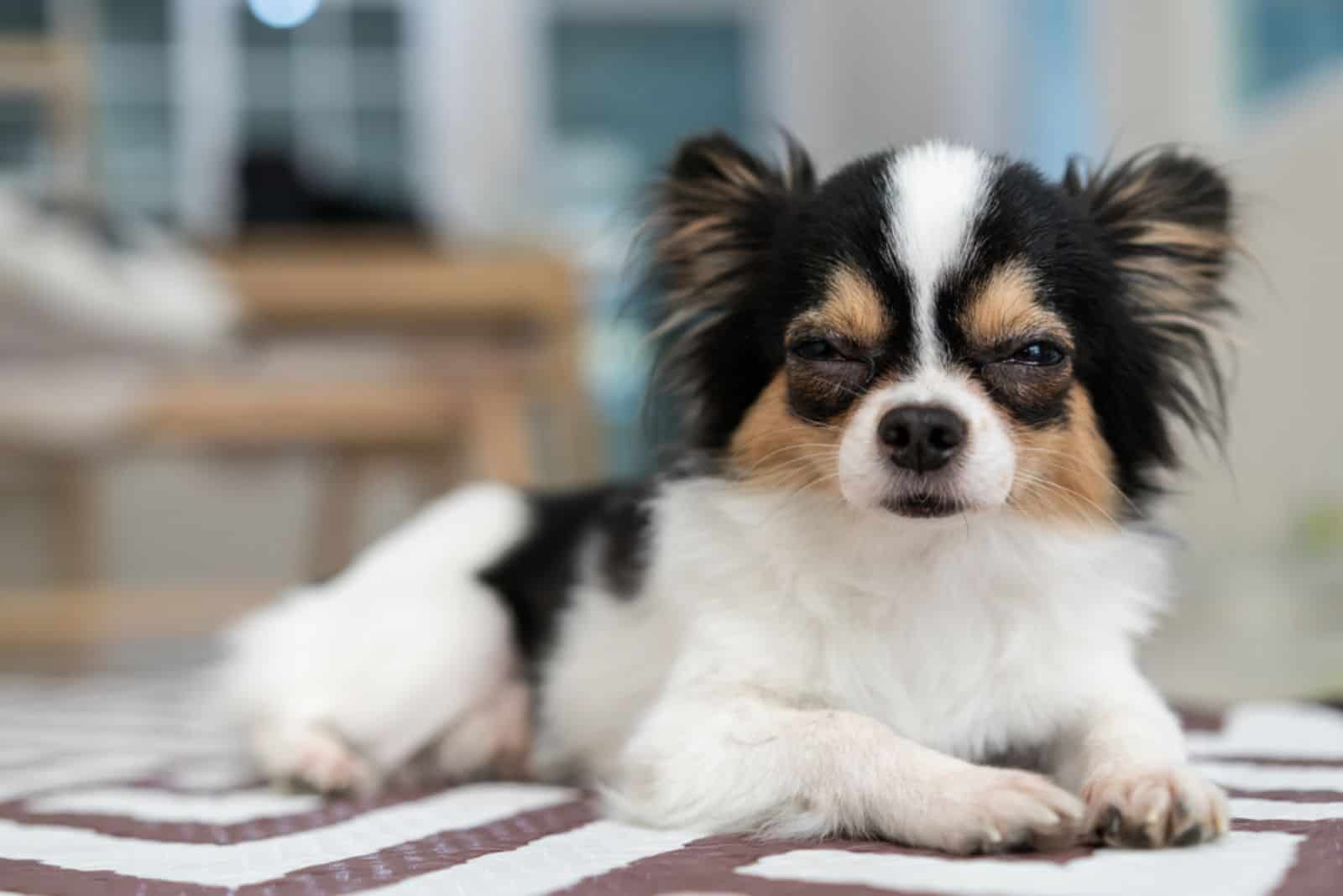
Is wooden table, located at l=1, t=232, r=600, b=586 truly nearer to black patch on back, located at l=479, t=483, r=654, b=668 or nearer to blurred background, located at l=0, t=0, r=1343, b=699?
blurred background, located at l=0, t=0, r=1343, b=699

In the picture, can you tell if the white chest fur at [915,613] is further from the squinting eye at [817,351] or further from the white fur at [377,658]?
the white fur at [377,658]

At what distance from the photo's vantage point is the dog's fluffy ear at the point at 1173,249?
1.60 metres

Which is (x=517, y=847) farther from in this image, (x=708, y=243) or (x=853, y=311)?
(x=708, y=243)

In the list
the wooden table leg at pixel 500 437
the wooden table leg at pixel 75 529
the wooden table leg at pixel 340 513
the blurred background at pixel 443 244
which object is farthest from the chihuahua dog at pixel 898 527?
the wooden table leg at pixel 75 529

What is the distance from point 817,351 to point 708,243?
1.04ft

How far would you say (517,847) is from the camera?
1.33 metres

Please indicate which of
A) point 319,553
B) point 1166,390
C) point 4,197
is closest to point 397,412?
point 319,553

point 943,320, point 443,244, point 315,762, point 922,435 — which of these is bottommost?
point 315,762

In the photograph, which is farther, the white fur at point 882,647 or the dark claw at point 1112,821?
the white fur at point 882,647

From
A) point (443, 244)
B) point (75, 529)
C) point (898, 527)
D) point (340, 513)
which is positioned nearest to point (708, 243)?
point (898, 527)

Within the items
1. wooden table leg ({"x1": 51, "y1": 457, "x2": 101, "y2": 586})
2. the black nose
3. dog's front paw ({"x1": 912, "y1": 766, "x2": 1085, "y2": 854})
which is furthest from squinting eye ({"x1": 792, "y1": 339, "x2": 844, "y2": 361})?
wooden table leg ({"x1": 51, "y1": 457, "x2": 101, "y2": 586})

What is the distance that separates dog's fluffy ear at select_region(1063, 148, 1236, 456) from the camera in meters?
1.60

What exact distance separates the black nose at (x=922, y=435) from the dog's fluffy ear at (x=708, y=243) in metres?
0.33

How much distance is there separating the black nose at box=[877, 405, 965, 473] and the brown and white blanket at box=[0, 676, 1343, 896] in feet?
1.16
